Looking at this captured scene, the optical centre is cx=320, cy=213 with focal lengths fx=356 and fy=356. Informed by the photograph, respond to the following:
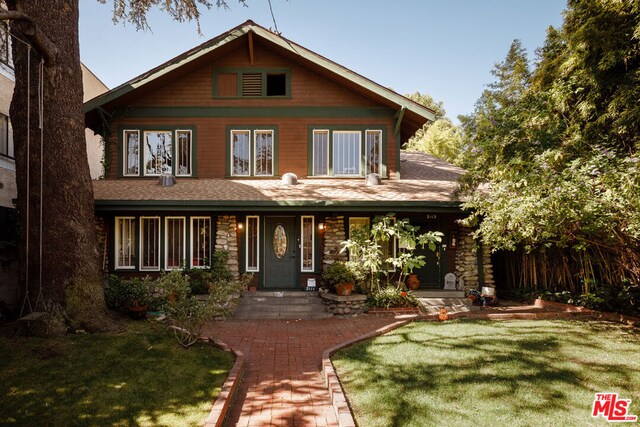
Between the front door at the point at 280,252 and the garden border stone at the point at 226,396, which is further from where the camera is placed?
the front door at the point at 280,252

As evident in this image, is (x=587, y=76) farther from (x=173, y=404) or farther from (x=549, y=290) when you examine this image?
(x=173, y=404)

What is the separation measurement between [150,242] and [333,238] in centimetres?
548

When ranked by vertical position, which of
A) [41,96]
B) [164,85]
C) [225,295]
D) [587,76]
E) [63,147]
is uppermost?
[164,85]

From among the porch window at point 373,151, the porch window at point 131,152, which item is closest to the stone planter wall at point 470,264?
the porch window at point 373,151

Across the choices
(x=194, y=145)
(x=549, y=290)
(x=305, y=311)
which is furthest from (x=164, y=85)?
(x=549, y=290)

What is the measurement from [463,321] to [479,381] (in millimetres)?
3439

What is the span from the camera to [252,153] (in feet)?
38.0

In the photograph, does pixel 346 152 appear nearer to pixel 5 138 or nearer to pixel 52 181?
pixel 52 181

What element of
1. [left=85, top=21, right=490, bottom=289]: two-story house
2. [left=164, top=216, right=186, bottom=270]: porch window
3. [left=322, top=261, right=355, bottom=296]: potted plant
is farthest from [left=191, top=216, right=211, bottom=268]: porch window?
[left=322, top=261, right=355, bottom=296]: potted plant

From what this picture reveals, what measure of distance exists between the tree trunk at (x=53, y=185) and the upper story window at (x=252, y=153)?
5311 mm

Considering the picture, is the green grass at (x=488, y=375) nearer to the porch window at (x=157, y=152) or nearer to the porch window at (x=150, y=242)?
the porch window at (x=150, y=242)

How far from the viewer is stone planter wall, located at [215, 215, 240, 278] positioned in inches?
406

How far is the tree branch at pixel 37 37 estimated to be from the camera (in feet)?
18.5

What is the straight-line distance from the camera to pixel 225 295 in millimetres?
5941
